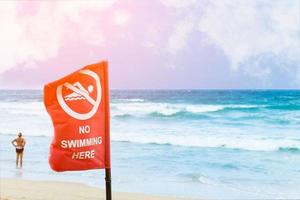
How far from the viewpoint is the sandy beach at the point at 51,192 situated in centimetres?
975

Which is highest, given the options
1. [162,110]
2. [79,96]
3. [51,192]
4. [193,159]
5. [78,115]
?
[79,96]

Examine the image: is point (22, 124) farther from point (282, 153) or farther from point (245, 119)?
point (282, 153)

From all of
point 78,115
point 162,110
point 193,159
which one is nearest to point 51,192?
point 78,115

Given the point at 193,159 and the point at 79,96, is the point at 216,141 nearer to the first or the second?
the point at 193,159

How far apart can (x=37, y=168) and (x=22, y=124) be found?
2043cm

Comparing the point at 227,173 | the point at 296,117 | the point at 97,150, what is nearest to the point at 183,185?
the point at 227,173

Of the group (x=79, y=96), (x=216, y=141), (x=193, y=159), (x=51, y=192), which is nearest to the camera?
(x=79, y=96)

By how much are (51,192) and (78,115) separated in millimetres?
6656

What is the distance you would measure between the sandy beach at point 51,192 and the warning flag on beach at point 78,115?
18.1 ft

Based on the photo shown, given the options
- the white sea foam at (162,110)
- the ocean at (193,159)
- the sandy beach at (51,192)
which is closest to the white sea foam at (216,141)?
the ocean at (193,159)

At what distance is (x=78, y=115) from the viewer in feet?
13.4

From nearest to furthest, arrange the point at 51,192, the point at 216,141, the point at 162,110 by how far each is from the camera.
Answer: the point at 51,192
the point at 216,141
the point at 162,110

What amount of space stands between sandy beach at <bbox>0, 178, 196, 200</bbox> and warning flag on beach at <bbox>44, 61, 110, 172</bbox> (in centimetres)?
551

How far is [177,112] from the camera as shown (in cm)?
4166
